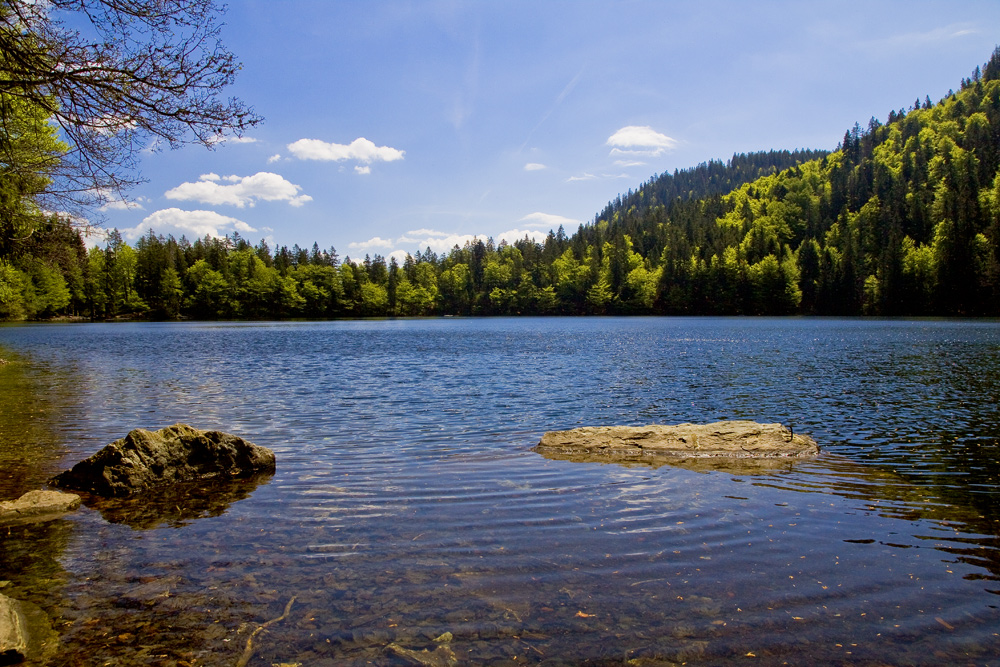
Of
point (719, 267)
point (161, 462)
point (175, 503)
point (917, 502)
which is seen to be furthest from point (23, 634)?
point (719, 267)

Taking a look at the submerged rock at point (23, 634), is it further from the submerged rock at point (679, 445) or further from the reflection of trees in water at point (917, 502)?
the reflection of trees in water at point (917, 502)

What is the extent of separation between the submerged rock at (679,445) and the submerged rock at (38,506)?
944 centimetres

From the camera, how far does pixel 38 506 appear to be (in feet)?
30.2

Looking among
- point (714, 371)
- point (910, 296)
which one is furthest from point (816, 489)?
point (910, 296)

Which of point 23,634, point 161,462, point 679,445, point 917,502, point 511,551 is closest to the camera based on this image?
point 23,634

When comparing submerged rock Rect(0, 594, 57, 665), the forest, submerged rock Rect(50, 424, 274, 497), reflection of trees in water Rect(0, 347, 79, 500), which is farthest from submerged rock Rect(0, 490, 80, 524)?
the forest

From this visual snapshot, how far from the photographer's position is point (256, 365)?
36.9 metres

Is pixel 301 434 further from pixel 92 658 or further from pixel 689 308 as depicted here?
pixel 689 308

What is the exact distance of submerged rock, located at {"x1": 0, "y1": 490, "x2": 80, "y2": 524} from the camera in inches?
346

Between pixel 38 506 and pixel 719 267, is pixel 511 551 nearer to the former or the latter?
pixel 38 506

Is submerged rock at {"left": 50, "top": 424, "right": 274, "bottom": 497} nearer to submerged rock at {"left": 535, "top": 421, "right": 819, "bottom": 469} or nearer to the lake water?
the lake water

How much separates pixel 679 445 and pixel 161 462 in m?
11.6

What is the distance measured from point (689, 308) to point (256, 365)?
5640 inches

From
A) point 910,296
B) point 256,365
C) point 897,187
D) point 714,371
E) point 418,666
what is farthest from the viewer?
point 897,187
